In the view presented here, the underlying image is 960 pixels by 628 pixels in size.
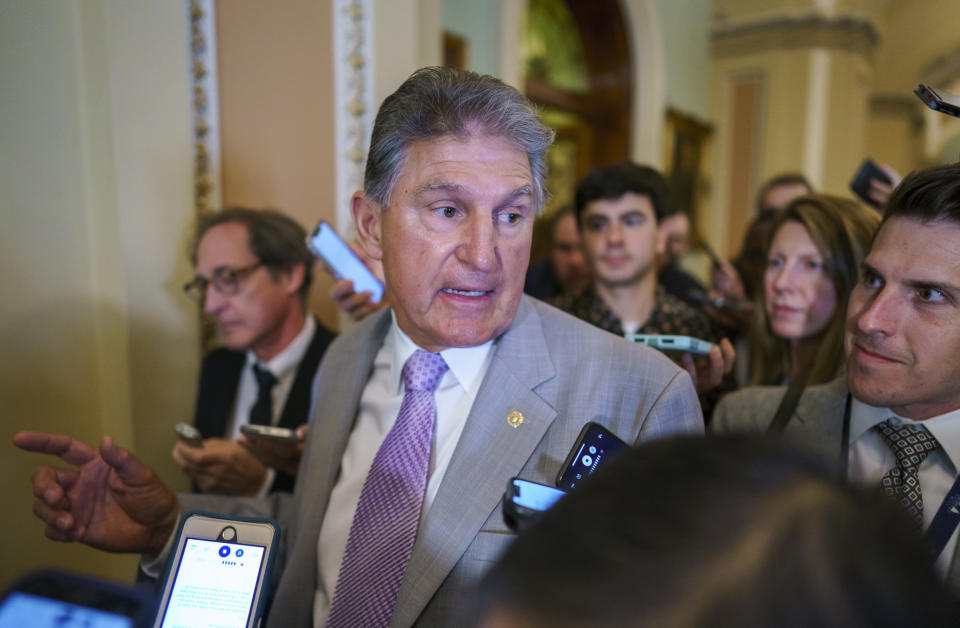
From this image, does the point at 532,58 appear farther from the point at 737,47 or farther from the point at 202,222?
the point at 202,222

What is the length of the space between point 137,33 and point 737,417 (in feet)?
6.82

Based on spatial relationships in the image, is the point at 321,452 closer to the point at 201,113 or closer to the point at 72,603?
the point at 72,603

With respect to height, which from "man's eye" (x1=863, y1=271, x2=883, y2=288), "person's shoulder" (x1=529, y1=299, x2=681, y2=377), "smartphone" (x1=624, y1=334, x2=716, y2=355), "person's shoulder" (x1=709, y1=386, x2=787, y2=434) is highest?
"man's eye" (x1=863, y1=271, x2=883, y2=288)

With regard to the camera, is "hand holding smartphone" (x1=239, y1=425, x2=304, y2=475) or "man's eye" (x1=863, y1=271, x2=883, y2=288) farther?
A: "hand holding smartphone" (x1=239, y1=425, x2=304, y2=475)

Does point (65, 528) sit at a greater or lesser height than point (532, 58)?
lesser

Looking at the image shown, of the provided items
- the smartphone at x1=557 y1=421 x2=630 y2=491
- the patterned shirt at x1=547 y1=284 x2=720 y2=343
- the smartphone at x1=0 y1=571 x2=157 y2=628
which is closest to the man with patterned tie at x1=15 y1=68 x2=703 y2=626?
the smartphone at x1=557 y1=421 x2=630 y2=491

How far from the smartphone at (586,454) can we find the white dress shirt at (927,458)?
505 mm

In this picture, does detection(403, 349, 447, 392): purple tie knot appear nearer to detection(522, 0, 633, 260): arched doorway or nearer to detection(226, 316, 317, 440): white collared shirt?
detection(226, 316, 317, 440): white collared shirt

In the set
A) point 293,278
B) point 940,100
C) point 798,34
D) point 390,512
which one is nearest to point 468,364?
point 390,512

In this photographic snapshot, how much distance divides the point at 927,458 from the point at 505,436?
822mm

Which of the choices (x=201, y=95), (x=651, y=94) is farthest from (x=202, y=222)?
(x=651, y=94)

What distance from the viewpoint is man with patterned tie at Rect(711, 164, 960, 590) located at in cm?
109

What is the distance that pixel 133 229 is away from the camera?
1854 mm

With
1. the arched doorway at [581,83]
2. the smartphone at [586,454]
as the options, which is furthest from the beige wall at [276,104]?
the arched doorway at [581,83]
